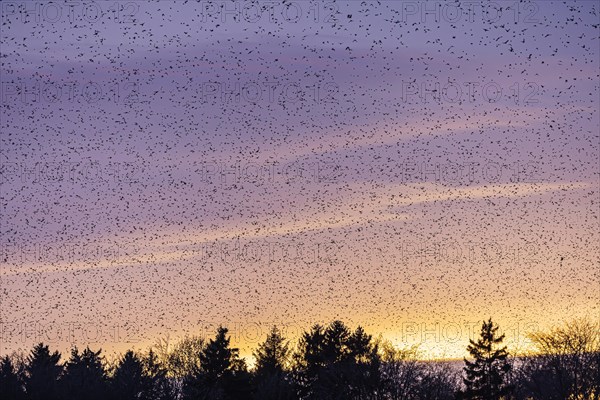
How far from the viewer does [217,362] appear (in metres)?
84.6

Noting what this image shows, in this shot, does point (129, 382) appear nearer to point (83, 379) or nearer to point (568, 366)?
point (83, 379)

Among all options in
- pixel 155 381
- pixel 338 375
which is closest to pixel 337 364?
pixel 338 375

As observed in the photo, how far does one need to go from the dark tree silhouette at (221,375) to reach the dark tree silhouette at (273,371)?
5.27ft

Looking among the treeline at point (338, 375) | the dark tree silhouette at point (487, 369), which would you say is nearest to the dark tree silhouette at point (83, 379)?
the treeline at point (338, 375)

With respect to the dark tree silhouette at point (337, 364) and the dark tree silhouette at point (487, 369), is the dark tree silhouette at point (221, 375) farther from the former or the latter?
the dark tree silhouette at point (487, 369)

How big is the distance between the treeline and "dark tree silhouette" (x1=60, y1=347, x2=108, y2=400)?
0.17 meters

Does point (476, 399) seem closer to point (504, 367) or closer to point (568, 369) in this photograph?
point (504, 367)

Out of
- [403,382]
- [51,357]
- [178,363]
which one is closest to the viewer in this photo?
[403,382]

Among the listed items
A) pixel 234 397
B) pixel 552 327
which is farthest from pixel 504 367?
pixel 234 397

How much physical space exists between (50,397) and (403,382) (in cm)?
3184

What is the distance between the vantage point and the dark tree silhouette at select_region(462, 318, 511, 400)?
342 feet

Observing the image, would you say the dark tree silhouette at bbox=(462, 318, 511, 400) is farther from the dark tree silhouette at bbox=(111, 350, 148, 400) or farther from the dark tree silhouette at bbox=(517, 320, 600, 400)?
the dark tree silhouette at bbox=(111, 350, 148, 400)

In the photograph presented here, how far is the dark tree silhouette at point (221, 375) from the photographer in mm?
82262

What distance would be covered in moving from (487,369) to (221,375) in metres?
35.2
